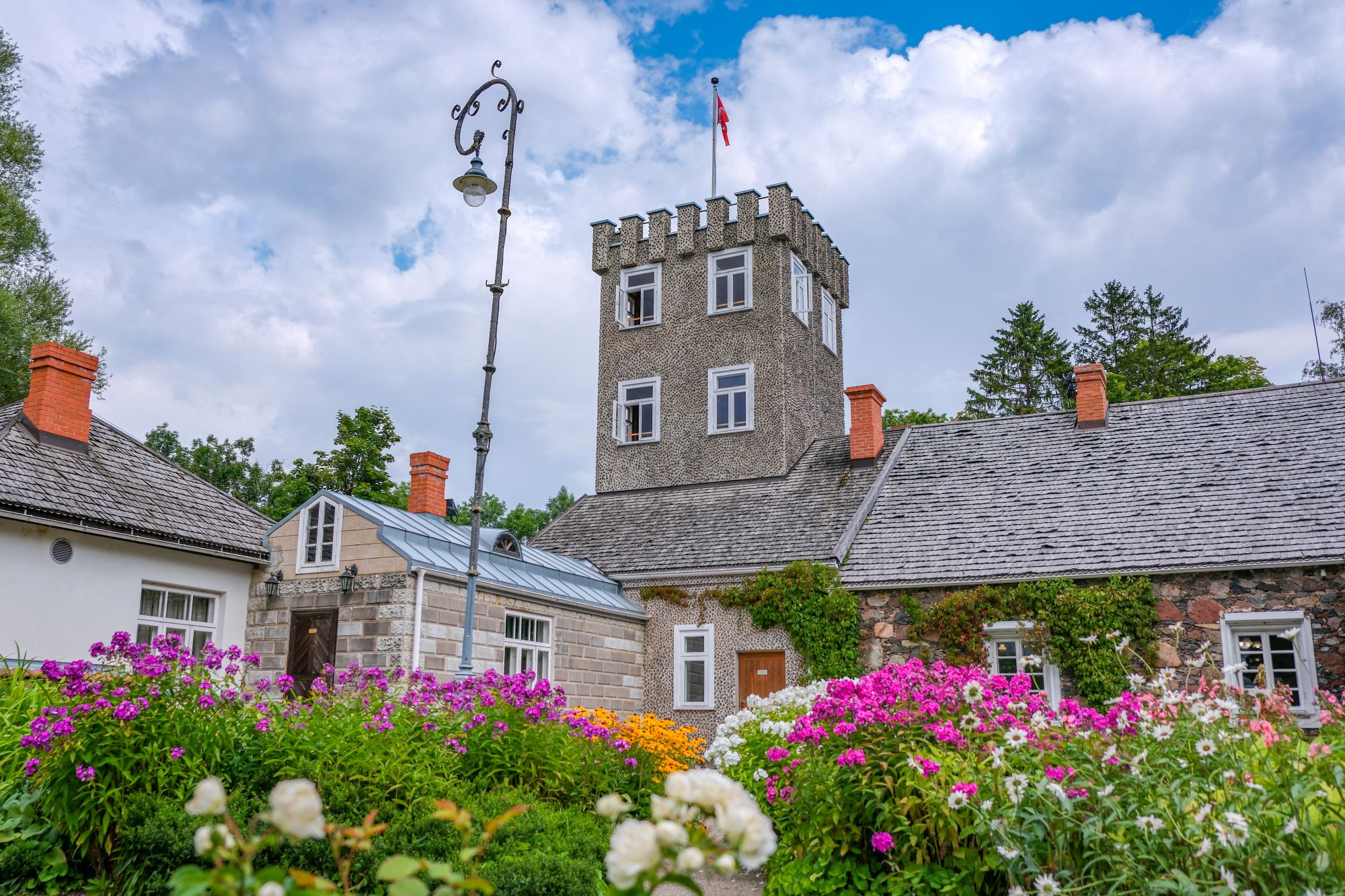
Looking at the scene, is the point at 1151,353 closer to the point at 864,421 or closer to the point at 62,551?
the point at 864,421

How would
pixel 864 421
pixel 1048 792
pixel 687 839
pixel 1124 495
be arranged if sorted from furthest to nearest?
pixel 864 421
pixel 1124 495
pixel 1048 792
pixel 687 839

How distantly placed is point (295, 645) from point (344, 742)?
24.6 feet

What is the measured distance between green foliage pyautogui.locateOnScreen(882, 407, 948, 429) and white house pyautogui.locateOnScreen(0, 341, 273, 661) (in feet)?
74.3

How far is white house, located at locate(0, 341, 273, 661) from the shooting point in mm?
12680

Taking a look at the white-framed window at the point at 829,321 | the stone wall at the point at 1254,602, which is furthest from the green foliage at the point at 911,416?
the stone wall at the point at 1254,602

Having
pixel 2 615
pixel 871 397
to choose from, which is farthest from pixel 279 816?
pixel 871 397

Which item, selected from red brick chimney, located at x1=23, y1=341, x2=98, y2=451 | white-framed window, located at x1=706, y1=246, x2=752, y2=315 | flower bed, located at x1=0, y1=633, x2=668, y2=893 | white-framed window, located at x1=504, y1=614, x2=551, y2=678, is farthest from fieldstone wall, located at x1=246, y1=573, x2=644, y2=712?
white-framed window, located at x1=706, y1=246, x2=752, y2=315

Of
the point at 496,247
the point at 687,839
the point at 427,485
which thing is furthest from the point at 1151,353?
the point at 687,839

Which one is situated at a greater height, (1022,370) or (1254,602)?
(1022,370)

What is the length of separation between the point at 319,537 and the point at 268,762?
7.65 metres

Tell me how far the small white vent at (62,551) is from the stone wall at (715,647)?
29.5 feet

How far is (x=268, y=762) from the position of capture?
7.50m

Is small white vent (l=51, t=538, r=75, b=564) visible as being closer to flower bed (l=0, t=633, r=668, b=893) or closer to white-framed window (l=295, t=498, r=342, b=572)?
white-framed window (l=295, t=498, r=342, b=572)

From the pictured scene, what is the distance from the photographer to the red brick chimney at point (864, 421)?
811 inches
